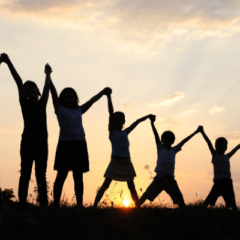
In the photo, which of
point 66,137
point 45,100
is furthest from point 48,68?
point 66,137

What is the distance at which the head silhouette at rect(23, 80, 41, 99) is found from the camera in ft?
23.4

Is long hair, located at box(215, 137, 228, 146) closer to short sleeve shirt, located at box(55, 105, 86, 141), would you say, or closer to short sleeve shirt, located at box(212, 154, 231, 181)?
short sleeve shirt, located at box(212, 154, 231, 181)

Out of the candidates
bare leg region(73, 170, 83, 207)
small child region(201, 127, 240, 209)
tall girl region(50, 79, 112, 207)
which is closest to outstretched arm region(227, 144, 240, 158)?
small child region(201, 127, 240, 209)

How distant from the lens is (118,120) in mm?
8180

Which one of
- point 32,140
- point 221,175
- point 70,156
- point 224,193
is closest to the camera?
point 32,140

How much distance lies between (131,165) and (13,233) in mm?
3359

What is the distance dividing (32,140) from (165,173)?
12.0ft

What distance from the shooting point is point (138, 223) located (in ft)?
20.8

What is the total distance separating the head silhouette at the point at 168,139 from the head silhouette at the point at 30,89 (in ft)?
12.0

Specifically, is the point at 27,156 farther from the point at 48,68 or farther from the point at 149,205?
the point at 149,205

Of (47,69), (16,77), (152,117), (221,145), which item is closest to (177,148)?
(152,117)

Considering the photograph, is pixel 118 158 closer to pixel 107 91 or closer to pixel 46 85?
pixel 107 91

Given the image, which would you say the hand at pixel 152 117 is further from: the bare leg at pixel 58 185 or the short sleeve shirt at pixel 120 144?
the bare leg at pixel 58 185

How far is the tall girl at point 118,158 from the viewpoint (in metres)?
7.81
